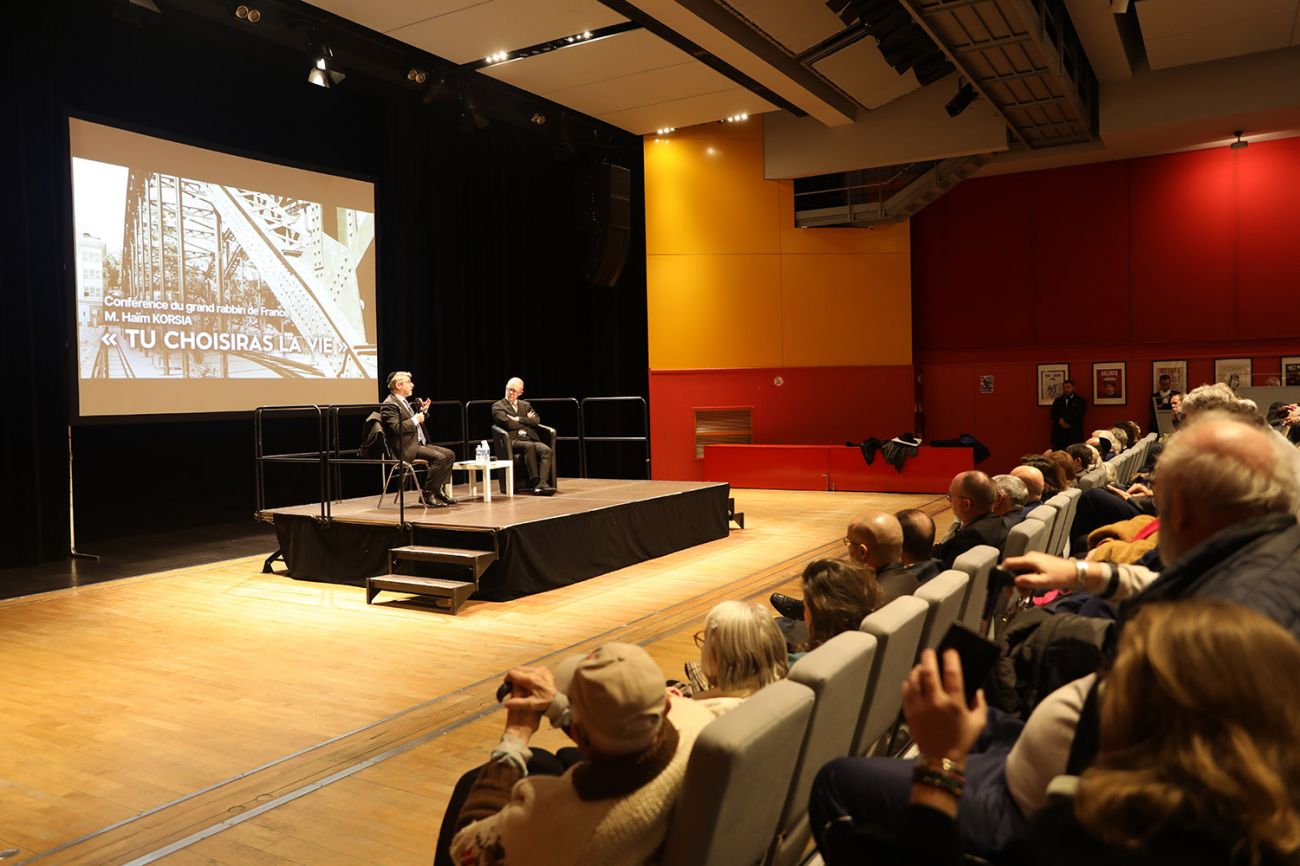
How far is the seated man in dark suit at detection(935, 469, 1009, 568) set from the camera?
3.72 m

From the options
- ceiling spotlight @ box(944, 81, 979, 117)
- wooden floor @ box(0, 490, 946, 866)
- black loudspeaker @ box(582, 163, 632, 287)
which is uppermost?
ceiling spotlight @ box(944, 81, 979, 117)

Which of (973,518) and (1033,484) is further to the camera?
(1033,484)

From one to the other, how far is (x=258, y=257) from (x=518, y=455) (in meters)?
3.06

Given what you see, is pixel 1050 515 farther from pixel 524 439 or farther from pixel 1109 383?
pixel 1109 383

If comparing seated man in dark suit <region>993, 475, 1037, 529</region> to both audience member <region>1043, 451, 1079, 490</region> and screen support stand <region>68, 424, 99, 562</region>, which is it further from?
screen support stand <region>68, 424, 99, 562</region>

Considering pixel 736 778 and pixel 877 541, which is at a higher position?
pixel 877 541

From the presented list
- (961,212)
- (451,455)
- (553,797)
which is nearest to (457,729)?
(553,797)

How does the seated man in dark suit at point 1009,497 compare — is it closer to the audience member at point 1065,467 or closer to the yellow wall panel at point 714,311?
the audience member at point 1065,467

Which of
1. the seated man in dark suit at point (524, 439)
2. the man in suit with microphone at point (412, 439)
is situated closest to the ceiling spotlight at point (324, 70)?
the man in suit with microphone at point (412, 439)

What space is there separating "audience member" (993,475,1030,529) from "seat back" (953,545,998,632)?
102 centimetres

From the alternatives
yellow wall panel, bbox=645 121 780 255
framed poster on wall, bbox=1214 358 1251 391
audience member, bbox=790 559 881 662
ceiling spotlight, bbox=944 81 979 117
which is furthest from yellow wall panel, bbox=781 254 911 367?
audience member, bbox=790 559 881 662

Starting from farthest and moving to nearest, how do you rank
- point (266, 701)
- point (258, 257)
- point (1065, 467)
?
point (258, 257) < point (1065, 467) < point (266, 701)

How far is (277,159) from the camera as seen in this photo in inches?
350

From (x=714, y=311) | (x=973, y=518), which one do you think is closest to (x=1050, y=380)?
(x=714, y=311)
